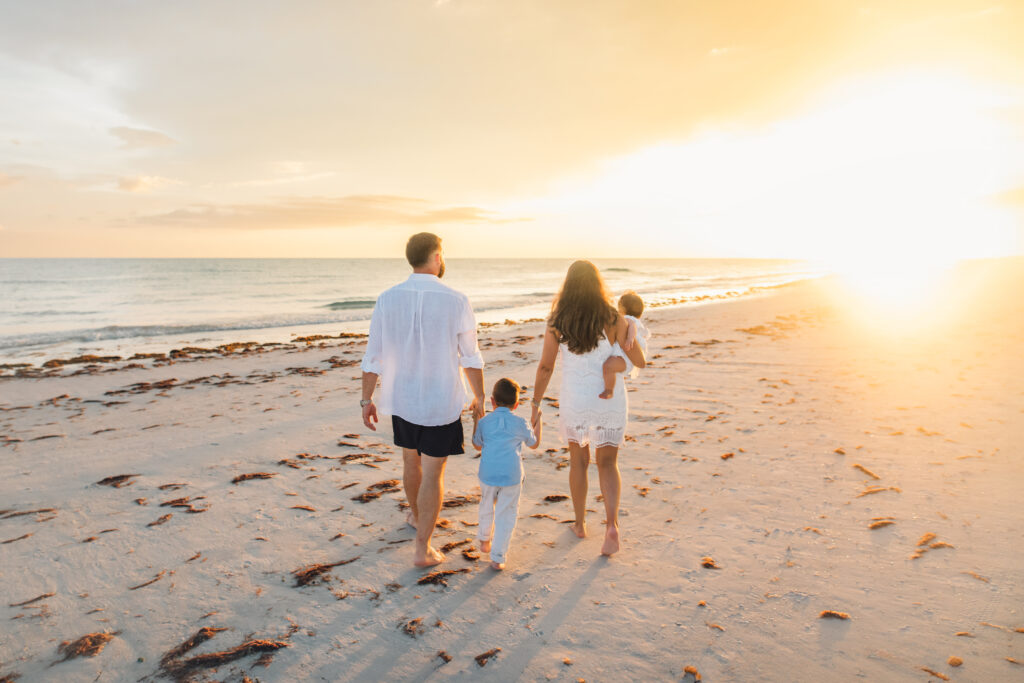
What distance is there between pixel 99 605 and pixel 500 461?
8.26ft

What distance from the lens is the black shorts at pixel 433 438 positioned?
3332mm

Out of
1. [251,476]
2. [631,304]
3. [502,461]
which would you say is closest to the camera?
[502,461]

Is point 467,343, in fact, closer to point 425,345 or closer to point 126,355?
point 425,345

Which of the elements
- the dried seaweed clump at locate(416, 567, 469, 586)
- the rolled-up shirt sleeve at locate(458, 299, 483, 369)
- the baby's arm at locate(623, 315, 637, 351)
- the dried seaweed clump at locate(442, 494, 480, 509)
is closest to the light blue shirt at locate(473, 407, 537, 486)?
the rolled-up shirt sleeve at locate(458, 299, 483, 369)

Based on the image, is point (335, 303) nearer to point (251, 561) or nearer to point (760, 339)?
point (760, 339)

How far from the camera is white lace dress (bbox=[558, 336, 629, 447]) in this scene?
11.7ft

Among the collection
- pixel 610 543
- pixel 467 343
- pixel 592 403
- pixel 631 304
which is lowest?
pixel 610 543

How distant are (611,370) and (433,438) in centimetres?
129

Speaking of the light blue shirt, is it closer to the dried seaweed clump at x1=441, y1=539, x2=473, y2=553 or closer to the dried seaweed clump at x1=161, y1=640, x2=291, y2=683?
the dried seaweed clump at x1=441, y1=539, x2=473, y2=553

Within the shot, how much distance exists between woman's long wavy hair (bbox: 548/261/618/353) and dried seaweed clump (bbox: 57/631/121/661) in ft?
10.3

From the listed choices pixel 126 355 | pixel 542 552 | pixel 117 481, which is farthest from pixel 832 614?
pixel 126 355

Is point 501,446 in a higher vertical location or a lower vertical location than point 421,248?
lower

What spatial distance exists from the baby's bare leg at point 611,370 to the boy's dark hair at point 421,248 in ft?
4.64

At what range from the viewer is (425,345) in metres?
3.25
